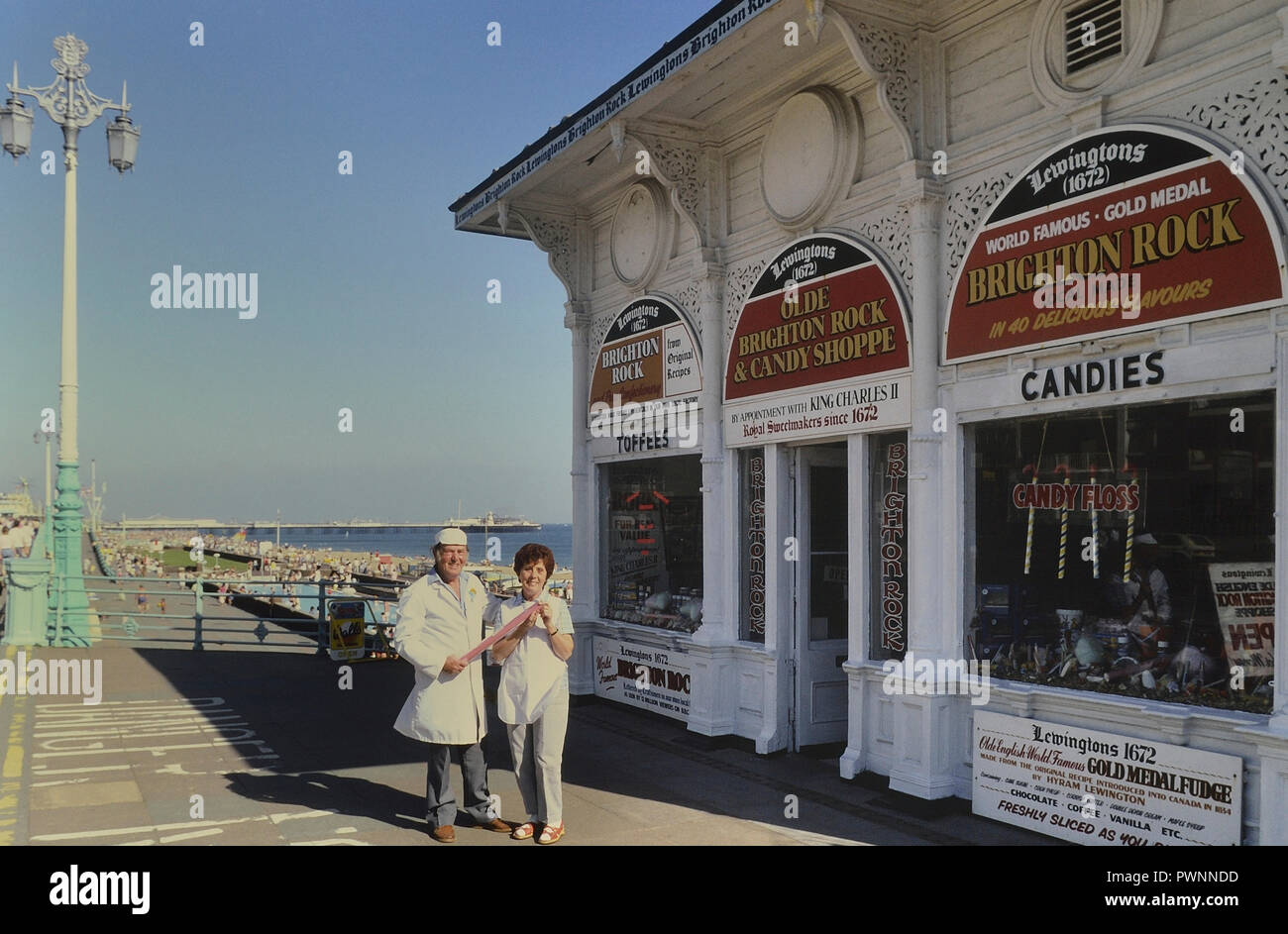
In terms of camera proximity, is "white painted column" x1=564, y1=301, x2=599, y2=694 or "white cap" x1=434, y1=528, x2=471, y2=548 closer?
"white cap" x1=434, y1=528, x2=471, y2=548

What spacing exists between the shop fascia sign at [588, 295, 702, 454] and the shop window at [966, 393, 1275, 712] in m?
3.50

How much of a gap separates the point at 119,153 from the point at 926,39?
13283 mm

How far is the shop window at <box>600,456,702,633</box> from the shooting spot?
9719 millimetres

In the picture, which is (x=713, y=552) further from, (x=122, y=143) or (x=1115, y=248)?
(x=122, y=143)

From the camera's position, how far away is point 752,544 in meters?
8.95

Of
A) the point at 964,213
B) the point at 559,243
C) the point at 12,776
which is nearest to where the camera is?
the point at 964,213

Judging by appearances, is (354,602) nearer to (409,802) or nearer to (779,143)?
(409,802)

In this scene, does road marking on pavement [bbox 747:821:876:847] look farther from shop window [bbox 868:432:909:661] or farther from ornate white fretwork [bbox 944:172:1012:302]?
ornate white fretwork [bbox 944:172:1012:302]

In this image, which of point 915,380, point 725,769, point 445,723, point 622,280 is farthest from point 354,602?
point 915,380

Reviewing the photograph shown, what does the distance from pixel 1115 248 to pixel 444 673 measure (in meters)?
4.66

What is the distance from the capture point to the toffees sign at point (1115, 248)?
16.6 ft

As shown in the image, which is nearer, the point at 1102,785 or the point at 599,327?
the point at 1102,785

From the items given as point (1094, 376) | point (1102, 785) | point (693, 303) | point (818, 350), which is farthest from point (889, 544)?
point (693, 303)

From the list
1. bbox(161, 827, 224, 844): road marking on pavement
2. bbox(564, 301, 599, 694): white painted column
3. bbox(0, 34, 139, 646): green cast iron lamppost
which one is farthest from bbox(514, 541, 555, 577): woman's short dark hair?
bbox(0, 34, 139, 646): green cast iron lamppost
